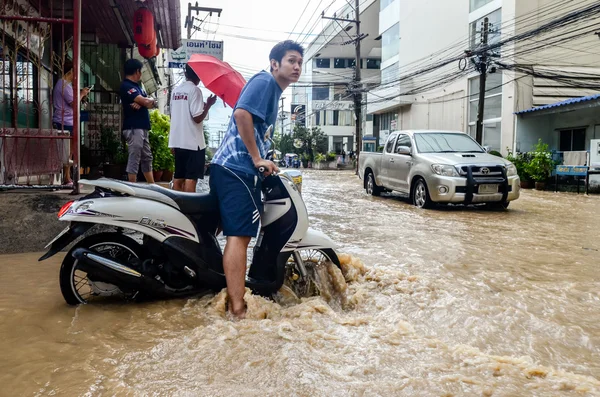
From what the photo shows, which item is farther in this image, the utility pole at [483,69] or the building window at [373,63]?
the building window at [373,63]

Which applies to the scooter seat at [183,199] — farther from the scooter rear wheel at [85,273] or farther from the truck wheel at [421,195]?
the truck wheel at [421,195]

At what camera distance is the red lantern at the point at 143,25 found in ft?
27.7

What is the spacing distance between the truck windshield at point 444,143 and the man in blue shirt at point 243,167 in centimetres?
774

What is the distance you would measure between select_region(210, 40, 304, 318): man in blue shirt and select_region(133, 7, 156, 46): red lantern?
610 centimetres

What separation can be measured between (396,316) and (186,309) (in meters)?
1.34

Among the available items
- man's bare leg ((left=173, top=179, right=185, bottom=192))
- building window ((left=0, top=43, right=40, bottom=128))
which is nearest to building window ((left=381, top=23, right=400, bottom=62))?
building window ((left=0, top=43, right=40, bottom=128))

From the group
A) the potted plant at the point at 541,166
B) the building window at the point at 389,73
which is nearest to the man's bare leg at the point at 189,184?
the potted plant at the point at 541,166

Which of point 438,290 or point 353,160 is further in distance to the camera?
point 353,160

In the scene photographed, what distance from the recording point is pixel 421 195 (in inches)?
401

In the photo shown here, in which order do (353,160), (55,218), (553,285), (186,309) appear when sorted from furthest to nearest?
(353,160) → (55,218) → (553,285) → (186,309)

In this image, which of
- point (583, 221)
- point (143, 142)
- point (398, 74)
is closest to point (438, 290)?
point (143, 142)

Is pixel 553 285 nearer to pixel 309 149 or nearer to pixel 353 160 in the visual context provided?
pixel 353 160

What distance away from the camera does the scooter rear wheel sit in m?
3.21

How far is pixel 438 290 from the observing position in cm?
385
